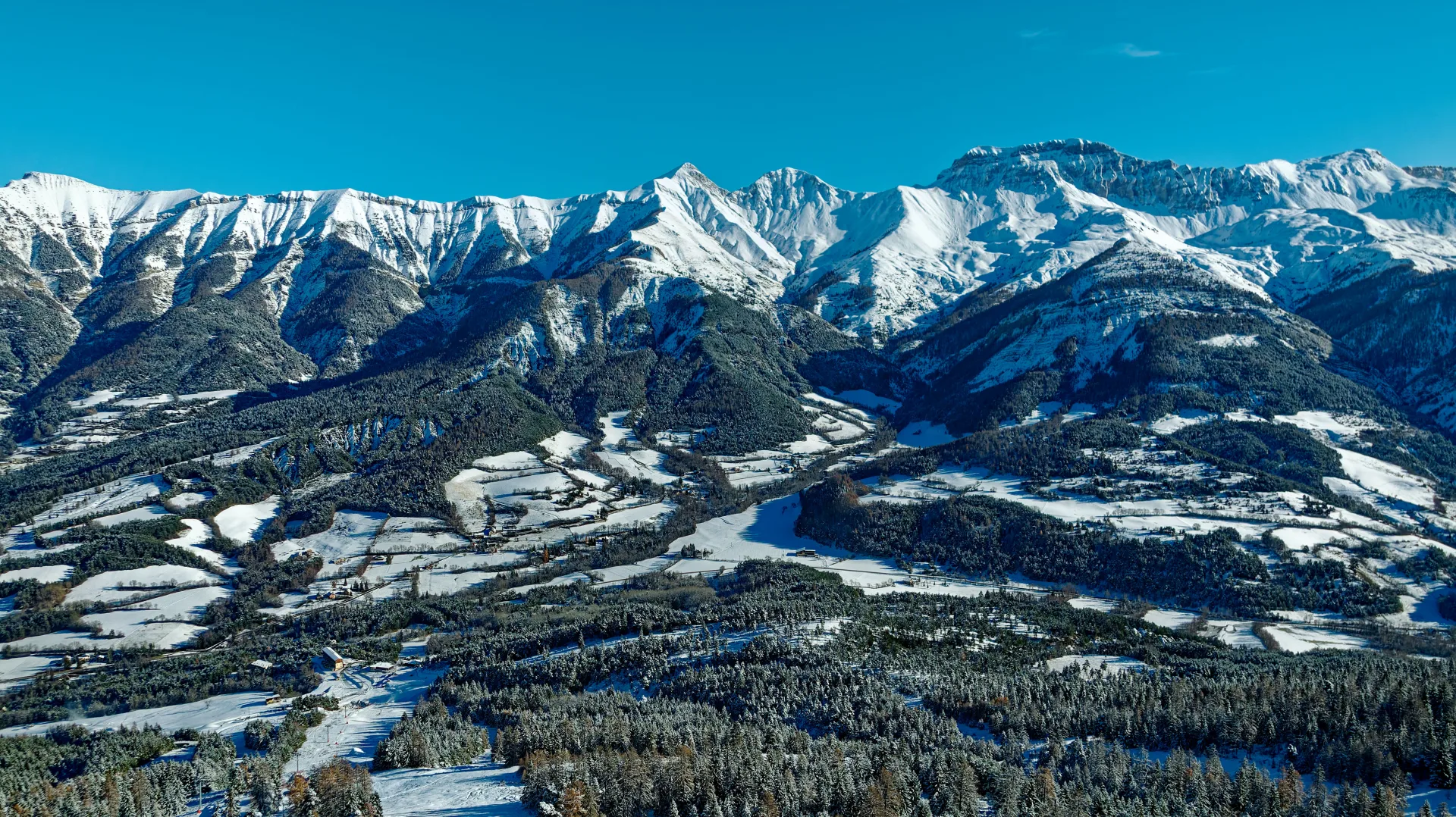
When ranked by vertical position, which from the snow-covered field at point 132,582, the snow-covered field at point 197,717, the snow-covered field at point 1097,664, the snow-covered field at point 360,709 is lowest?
the snow-covered field at point 1097,664

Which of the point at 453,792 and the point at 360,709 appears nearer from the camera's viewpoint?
the point at 453,792

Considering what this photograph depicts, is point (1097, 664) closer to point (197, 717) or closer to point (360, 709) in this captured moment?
point (360, 709)

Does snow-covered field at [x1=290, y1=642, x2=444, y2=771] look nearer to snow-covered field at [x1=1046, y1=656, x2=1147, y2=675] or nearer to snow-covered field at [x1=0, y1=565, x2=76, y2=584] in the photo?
snow-covered field at [x1=0, y1=565, x2=76, y2=584]

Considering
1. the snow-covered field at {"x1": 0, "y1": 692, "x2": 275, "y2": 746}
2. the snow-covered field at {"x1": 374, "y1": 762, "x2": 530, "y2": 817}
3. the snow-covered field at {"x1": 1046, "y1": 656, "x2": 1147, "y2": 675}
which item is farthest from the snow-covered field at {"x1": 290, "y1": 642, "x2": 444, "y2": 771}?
the snow-covered field at {"x1": 1046, "y1": 656, "x2": 1147, "y2": 675}

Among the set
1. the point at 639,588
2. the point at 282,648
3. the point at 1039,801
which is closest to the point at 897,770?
the point at 1039,801

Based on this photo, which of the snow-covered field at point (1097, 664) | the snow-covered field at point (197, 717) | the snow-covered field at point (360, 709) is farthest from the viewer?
the snow-covered field at point (1097, 664)

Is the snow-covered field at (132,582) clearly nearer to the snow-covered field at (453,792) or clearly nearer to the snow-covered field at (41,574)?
the snow-covered field at (41,574)

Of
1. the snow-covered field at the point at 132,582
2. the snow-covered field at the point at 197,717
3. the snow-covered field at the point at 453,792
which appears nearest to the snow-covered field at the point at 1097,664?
the snow-covered field at the point at 453,792

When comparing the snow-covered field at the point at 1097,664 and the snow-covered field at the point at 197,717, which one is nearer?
the snow-covered field at the point at 197,717

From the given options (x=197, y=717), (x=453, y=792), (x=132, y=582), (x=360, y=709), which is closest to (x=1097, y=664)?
(x=453, y=792)

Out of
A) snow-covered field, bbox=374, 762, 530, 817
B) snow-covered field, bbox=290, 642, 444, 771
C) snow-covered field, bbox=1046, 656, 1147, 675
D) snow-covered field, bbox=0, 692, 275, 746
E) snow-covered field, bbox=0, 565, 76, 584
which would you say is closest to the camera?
snow-covered field, bbox=374, 762, 530, 817

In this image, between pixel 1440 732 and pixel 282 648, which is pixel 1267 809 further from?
pixel 282 648
